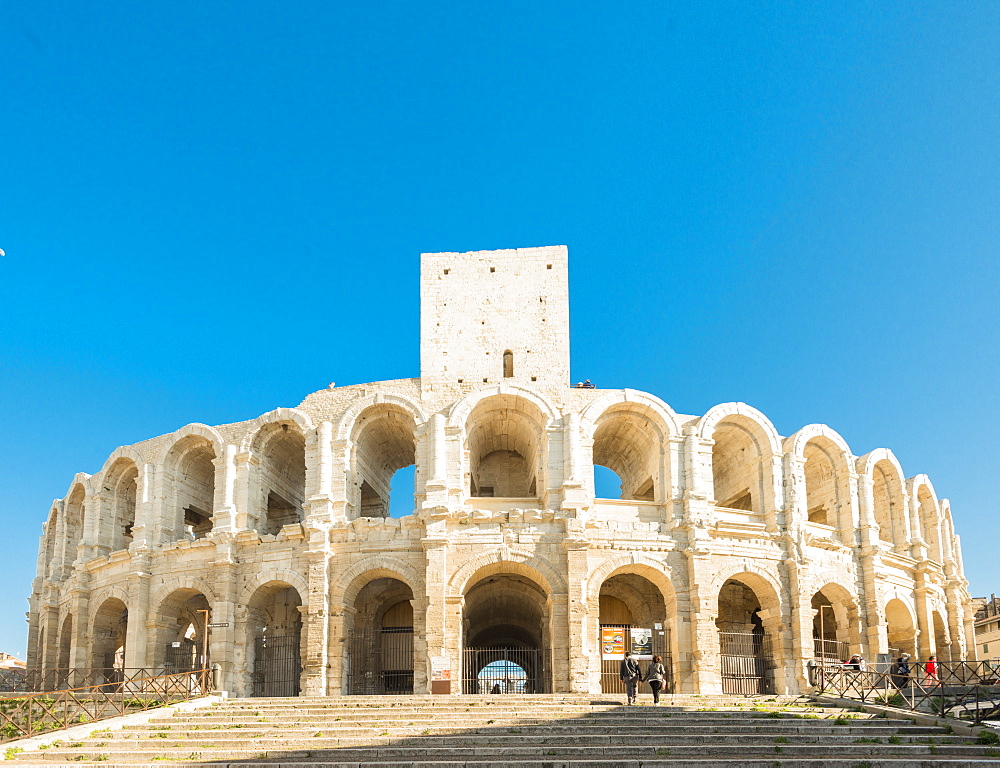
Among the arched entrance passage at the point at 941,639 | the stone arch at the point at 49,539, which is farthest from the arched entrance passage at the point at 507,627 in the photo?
the stone arch at the point at 49,539

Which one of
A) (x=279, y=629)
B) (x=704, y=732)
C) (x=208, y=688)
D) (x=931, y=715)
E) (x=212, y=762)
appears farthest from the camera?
(x=279, y=629)

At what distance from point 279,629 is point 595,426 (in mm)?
12821

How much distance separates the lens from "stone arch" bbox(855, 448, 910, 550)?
104ft

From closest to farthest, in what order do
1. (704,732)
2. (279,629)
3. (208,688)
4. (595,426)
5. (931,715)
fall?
1. (704,732)
2. (931,715)
3. (208,688)
4. (595,426)
5. (279,629)

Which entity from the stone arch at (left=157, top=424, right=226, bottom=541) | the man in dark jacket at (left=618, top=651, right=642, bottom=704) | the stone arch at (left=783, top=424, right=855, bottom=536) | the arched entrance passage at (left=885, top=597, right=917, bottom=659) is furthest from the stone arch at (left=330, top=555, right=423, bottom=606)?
the arched entrance passage at (left=885, top=597, right=917, bottom=659)

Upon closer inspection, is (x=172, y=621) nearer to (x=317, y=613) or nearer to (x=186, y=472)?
(x=186, y=472)

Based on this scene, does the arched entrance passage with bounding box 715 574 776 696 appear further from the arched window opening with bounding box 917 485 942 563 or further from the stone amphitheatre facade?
the arched window opening with bounding box 917 485 942 563

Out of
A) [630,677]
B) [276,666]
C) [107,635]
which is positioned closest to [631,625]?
[630,677]

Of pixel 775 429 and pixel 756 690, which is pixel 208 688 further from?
pixel 775 429

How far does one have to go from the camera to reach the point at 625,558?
86.3ft

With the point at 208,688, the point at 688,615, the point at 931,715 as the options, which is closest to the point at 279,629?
the point at 208,688

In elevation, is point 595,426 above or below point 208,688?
above

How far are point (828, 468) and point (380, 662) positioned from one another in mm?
16180

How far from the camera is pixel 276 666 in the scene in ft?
96.3
